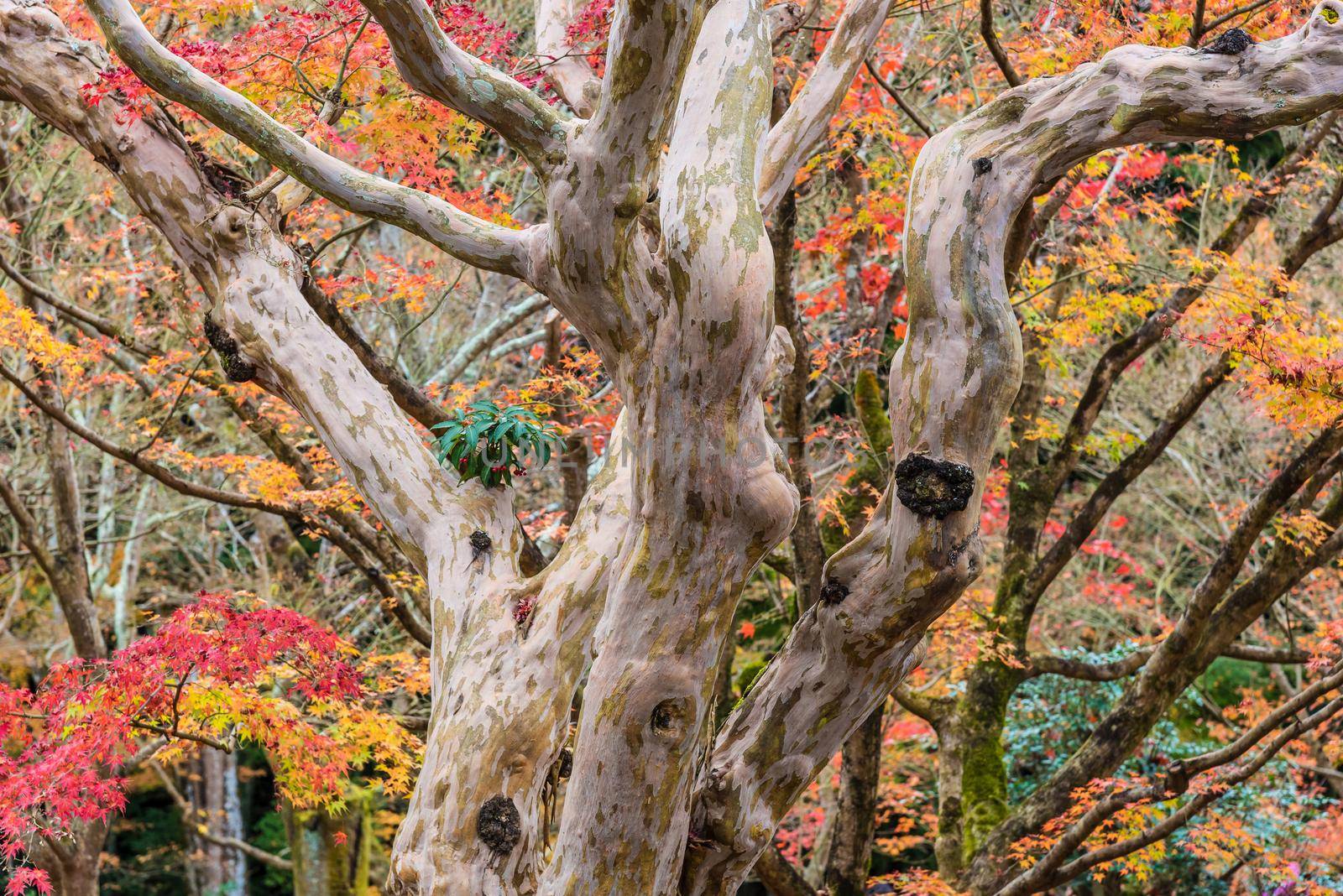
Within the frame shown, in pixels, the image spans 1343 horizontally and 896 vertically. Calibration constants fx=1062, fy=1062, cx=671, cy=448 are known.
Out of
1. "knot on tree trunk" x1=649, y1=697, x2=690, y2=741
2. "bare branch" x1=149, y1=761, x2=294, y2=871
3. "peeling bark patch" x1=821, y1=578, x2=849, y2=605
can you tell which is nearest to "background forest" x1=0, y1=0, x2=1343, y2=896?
"bare branch" x1=149, y1=761, x2=294, y2=871

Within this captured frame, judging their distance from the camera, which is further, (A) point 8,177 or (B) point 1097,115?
(A) point 8,177

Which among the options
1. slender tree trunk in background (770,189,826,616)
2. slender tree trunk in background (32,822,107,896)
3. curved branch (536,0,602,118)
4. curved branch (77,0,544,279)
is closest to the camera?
curved branch (77,0,544,279)

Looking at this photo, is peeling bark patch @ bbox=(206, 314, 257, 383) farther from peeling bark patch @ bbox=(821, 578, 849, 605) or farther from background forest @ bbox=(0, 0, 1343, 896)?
peeling bark patch @ bbox=(821, 578, 849, 605)

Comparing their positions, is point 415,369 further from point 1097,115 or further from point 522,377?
point 1097,115

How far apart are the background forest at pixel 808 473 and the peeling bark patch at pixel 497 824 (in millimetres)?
633

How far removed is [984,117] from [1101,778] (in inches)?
161

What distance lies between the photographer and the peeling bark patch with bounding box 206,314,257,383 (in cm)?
370

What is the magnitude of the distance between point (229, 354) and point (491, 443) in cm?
98

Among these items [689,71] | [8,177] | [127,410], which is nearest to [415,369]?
[127,410]

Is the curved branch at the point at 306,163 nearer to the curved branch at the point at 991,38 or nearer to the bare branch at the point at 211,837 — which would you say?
the curved branch at the point at 991,38

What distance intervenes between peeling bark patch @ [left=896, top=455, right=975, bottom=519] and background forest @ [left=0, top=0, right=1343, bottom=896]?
131cm

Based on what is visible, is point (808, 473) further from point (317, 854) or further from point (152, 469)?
point (317, 854)

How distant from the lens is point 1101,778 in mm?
5688

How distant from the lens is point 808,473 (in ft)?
19.1
